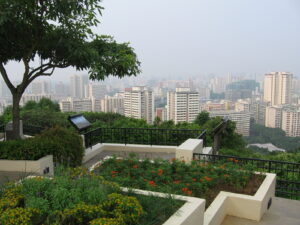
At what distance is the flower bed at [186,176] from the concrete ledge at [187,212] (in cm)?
74

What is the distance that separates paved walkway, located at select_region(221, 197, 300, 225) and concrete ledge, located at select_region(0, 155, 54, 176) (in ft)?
13.5

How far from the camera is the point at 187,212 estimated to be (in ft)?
12.9

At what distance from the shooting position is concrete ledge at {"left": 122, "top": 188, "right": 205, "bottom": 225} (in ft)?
12.2

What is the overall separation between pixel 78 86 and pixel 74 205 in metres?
104

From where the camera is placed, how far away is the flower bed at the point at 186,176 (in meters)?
5.59

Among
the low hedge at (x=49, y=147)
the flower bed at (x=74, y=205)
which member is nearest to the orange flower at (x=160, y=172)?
the flower bed at (x=74, y=205)

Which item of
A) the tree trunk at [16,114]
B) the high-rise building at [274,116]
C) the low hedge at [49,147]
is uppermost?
the tree trunk at [16,114]

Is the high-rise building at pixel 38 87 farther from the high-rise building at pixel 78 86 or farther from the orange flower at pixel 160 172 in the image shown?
the orange flower at pixel 160 172

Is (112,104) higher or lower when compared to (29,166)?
lower

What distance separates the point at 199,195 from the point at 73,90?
338 ft

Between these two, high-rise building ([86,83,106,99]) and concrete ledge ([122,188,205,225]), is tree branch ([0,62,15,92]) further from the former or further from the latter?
high-rise building ([86,83,106,99])

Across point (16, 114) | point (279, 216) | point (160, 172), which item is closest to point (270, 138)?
point (279, 216)

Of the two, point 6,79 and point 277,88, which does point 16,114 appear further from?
point 277,88

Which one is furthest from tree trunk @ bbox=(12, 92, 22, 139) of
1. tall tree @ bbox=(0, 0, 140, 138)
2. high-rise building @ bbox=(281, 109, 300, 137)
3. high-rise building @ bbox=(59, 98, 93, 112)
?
high-rise building @ bbox=(281, 109, 300, 137)
